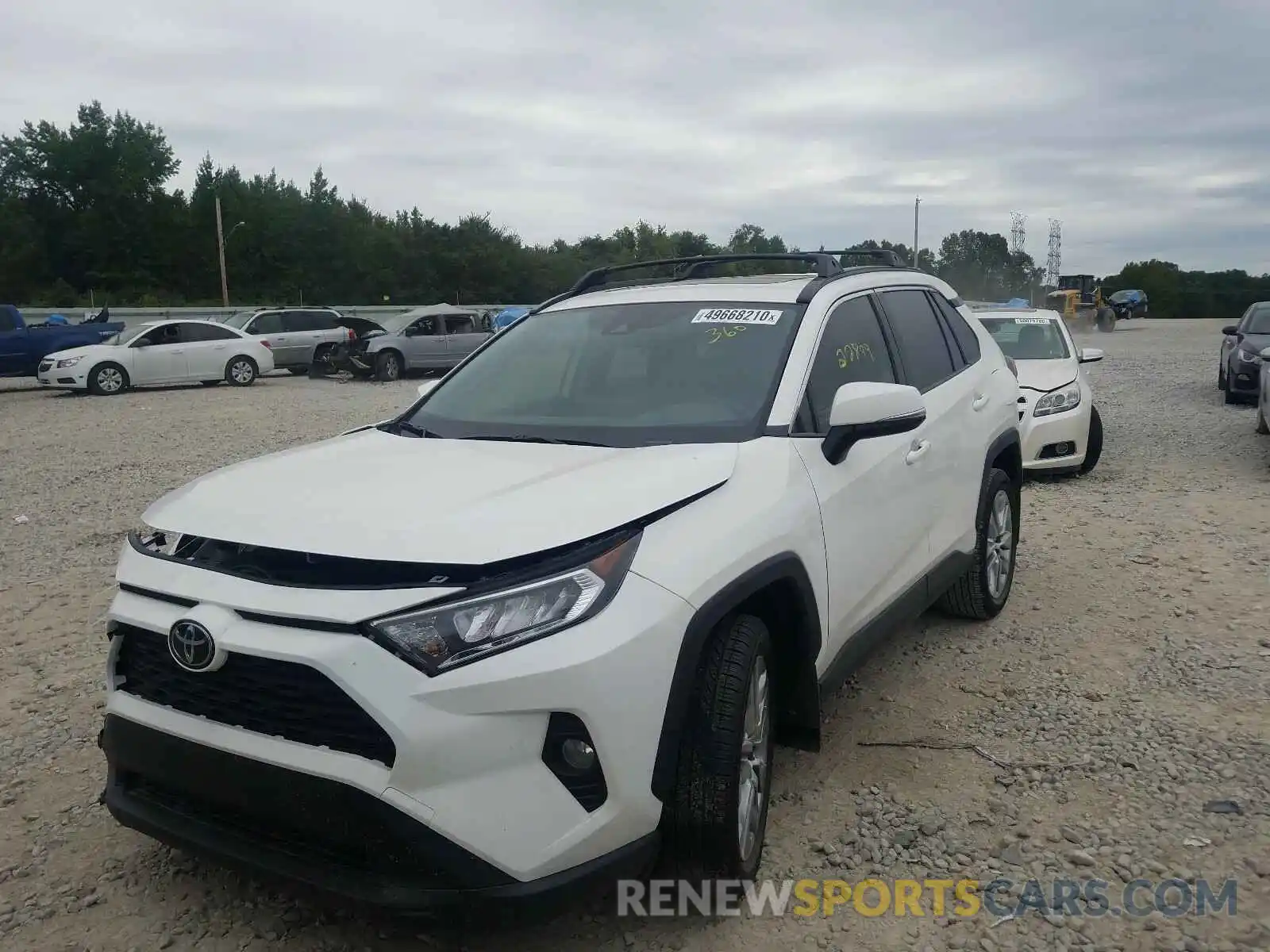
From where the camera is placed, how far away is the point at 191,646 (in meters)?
2.43

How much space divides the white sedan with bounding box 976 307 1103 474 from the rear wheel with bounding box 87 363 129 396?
16.1 meters

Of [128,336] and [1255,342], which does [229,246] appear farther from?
[1255,342]

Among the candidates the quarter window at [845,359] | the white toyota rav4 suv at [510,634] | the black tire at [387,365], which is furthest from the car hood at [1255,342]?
the black tire at [387,365]

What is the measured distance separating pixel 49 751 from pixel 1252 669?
4971 millimetres

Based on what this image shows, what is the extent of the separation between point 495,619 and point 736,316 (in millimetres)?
1857

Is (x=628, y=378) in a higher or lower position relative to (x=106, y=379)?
higher

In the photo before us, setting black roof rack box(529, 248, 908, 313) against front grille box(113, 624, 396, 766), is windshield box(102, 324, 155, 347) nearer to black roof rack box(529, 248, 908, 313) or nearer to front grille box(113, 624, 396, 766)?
black roof rack box(529, 248, 908, 313)

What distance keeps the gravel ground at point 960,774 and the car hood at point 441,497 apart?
87cm

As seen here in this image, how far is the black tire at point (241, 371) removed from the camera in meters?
20.9

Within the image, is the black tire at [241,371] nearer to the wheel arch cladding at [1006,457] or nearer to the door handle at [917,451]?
the wheel arch cladding at [1006,457]

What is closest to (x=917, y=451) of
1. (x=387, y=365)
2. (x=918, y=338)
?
(x=918, y=338)

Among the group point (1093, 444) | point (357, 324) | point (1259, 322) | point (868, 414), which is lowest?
point (1093, 444)

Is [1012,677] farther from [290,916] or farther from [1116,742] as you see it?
[290,916]

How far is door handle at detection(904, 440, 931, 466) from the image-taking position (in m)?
3.95
